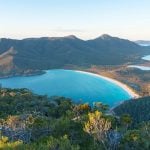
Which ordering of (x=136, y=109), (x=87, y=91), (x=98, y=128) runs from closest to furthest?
(x=98, y=128) → (x=136, y=109) → (x=87, y=91)

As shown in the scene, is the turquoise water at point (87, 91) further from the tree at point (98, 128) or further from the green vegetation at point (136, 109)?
the tree at point (98, 128)

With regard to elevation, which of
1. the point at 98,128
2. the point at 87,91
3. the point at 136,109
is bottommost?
the point at 136,109

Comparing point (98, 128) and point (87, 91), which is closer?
point (98, 128)

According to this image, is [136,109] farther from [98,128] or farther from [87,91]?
[98,128]

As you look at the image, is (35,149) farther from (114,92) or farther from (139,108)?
(114,92)

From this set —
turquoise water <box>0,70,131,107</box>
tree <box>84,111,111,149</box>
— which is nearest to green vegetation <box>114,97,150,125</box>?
turquoise water <box>0,70,131,107</box>

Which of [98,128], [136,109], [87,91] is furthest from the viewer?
[87,91]

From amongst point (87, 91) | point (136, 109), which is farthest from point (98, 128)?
point (87, 91)

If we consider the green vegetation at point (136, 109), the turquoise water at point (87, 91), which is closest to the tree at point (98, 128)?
Answer: the green vegetation at point (136, 109)

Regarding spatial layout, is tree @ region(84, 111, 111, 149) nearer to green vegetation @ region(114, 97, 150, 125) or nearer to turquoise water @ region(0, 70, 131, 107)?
green vegetation @ region(114, 97, 150, 125)

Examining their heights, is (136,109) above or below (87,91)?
below

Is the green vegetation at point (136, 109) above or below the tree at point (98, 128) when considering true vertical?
below

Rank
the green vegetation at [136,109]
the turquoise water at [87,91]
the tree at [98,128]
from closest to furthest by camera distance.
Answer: the tree at [98,128]
the green vegetation at [136,109]
the turquoise water at [87,91]
